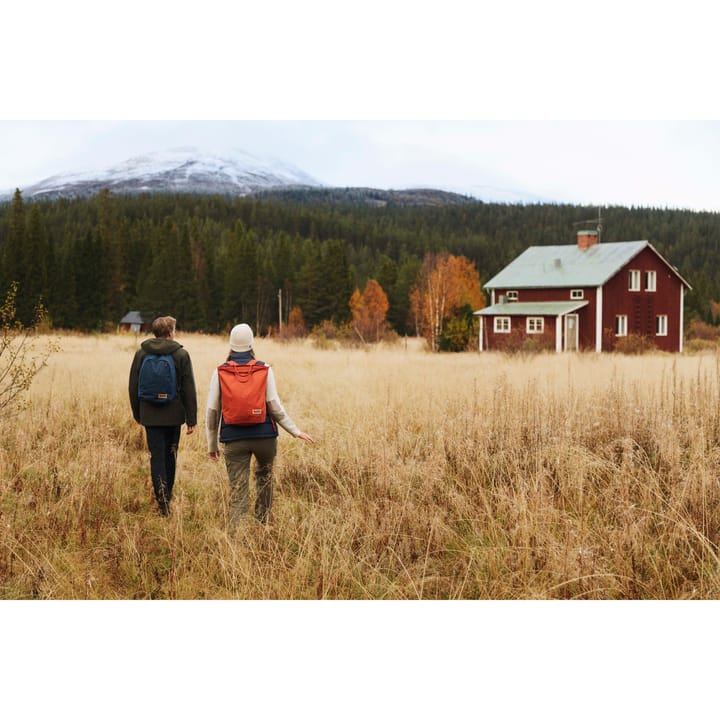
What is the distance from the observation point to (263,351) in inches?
385

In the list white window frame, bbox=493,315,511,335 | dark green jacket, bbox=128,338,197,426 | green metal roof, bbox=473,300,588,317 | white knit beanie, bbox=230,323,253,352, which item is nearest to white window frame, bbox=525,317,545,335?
green metal roof, bbox=473,300,588,317

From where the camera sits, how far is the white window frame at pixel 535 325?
11569mm

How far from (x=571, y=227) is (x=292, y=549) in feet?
25.3

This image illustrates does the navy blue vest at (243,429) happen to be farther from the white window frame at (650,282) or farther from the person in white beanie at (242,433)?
the white window frame at (650,282)

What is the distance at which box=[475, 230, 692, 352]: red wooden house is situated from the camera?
9.47m

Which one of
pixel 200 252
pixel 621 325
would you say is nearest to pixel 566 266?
pixel 621 325

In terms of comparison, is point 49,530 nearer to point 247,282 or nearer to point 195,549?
point 195,549

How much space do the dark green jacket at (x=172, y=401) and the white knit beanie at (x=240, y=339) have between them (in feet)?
2.79

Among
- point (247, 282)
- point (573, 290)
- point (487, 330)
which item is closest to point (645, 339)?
point (573, 290)

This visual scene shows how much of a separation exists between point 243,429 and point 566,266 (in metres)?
8.16

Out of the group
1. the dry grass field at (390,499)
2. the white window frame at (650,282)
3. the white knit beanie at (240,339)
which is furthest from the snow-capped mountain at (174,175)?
the white window frame at (650,282)

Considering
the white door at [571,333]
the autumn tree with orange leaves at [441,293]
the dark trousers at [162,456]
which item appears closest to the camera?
the dark trousers at [162,456]

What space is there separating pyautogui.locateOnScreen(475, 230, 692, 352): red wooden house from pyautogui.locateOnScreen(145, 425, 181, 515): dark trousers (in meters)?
6.53

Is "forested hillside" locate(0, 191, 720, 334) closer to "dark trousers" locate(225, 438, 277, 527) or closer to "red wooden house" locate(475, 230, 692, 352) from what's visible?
"red wooden house" locate(475, 230, 692, 352)
